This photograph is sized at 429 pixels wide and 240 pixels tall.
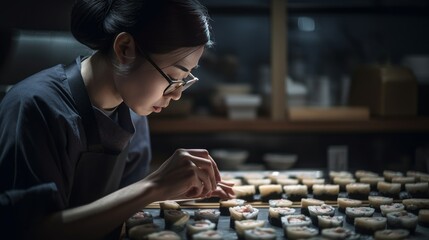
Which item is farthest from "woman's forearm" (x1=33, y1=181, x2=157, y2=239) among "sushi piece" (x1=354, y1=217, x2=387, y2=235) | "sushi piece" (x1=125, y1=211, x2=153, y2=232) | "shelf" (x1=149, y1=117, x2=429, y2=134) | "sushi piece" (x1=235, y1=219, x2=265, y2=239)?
"shelf" (x1=149, y1=117, x2=429, y2=134)

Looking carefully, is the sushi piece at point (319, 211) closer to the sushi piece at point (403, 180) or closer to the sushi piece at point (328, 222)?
the sushi piece at point (328, 222)

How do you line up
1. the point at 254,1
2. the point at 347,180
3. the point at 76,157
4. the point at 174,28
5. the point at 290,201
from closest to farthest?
the point at 174,28, the point at 76,157, the point at 290,201, the point at 347,180, the point at 254,1

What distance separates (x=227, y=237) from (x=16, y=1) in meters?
2.49

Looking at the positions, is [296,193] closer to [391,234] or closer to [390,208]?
[390,208]

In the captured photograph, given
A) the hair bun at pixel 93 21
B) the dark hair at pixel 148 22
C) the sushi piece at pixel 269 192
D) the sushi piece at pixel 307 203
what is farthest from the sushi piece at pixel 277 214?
the hair bun at pixel 93 21

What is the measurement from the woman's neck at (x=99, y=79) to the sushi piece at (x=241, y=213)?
75 cm

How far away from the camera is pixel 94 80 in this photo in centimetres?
237

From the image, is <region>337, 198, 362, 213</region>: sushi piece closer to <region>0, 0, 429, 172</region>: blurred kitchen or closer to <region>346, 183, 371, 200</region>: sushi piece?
<region>346, 183, 371, 200</region>: sushi piece

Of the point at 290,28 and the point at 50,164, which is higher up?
the point at 290,28

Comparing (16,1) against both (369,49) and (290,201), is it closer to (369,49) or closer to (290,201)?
(290,201)

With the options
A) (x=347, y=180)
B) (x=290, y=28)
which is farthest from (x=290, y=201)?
(x=290, y=28)

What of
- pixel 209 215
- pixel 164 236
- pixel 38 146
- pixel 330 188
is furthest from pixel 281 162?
pixel 38 146

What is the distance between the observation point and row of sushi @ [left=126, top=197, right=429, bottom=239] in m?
2.00

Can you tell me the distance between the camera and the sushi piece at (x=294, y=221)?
6.90 ft
